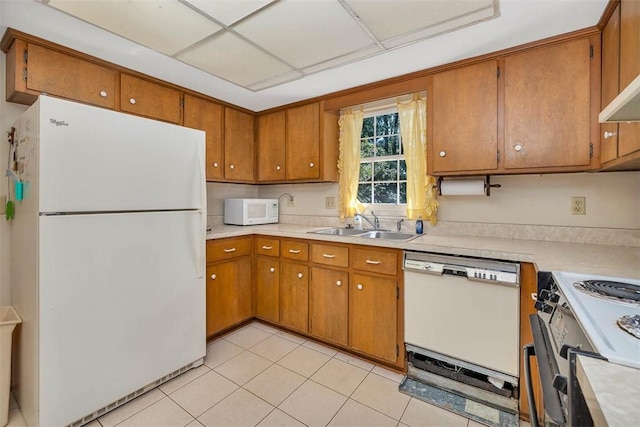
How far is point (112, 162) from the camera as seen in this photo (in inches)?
63.1

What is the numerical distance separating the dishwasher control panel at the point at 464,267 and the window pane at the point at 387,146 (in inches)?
47.6

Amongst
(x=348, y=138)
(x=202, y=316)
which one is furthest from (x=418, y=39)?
(x=202, y=316)

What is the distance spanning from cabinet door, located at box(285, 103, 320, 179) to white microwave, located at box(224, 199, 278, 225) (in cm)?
42

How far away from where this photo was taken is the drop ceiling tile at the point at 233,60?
6.08 feet

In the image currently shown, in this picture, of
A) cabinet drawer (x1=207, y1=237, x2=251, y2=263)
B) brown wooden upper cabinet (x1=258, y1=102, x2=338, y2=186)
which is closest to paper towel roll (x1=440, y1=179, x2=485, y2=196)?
brown wooden upper cabinet (x1=258, y1=102, x2=338, y2=186)

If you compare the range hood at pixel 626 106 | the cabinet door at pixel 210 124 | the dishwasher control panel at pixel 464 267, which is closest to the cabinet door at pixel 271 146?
the cabinet door at pixel 210 124

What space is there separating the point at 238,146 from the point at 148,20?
156 centimetres

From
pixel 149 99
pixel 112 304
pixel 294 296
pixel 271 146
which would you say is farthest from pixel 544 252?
pixel 149 99

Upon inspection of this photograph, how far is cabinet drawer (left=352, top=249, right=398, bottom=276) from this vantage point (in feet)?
6.53

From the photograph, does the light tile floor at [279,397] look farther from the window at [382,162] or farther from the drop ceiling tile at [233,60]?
the drop ceiling tile at [233,60]

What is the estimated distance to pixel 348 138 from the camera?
112 inches

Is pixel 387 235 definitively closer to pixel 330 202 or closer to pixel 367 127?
pixel 330 202

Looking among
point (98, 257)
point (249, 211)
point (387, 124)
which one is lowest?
point (98, 257)

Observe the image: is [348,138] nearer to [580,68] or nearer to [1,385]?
[580,68]
